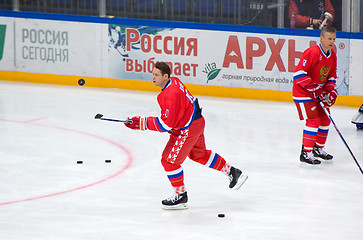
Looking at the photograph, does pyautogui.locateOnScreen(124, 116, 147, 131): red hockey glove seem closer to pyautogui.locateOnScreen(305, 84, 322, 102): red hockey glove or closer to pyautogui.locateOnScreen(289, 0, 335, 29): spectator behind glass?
pyautogui.locateOnScreen(305, 84, 322, 102): red hockey glove

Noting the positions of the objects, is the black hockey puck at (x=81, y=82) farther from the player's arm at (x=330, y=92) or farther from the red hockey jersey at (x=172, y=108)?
the red hockey jersey at (x=172, y=108)

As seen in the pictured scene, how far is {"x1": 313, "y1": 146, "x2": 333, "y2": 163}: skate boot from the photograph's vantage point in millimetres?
7262

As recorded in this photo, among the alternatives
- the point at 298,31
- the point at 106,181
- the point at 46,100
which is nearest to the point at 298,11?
the point at 298,31

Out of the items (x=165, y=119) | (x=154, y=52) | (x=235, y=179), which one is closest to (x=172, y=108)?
(x=165, y=119)

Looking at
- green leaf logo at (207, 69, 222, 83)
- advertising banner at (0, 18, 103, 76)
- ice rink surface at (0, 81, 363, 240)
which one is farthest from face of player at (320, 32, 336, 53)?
advertising banner at (0, 18, 103, 76)

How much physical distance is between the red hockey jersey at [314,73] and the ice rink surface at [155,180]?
27.7 inches

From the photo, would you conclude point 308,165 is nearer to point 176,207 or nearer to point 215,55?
point 176,207

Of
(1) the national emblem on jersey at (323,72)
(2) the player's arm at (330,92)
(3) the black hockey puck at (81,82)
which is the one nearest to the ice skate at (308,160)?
(2) the player's arm at (330,92)

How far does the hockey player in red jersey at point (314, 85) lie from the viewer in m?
6.93

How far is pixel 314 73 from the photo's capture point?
6977mm

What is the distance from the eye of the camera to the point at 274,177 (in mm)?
6656

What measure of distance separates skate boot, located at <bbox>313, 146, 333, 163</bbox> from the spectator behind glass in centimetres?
323

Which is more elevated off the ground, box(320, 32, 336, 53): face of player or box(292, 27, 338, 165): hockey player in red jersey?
box(320, 32, 336, 53): face of player

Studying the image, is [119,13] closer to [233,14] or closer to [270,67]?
[233,14]
